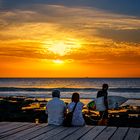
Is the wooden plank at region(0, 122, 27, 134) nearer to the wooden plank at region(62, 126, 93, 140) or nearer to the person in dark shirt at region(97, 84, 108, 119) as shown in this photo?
the wooden plank at region(62, 126, 93, 140)

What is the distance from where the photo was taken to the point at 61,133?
344 inches

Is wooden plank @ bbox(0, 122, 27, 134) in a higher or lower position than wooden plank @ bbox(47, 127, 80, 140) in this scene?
higher

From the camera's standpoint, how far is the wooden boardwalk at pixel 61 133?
820 cm

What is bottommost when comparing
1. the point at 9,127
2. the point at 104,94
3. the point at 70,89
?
the point at 9,127

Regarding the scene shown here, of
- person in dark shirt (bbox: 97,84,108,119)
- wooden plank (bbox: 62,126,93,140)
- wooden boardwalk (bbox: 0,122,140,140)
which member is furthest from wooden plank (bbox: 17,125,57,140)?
person in dark shirt (bbox: 97,84,108,119)

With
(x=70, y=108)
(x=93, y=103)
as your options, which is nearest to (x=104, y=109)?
(x=93, y=103)

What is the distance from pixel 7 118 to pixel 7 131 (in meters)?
12.1

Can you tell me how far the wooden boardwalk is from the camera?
820 cm

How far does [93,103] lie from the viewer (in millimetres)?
12844

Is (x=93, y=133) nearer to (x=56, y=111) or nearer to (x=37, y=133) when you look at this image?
(x=37, y=133)

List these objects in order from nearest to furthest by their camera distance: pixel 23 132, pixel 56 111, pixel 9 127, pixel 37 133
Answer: pixel 37 133
pixel 23 132
pixel 9 127
pixel 56 111

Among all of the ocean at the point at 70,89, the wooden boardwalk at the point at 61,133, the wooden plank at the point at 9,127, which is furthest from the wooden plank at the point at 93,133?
the ocean at the point at 70,89

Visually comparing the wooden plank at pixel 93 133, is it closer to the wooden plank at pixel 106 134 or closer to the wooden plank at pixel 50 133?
the wooden plank at pixel 106 134

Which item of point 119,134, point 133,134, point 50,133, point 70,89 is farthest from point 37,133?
point 70,89
